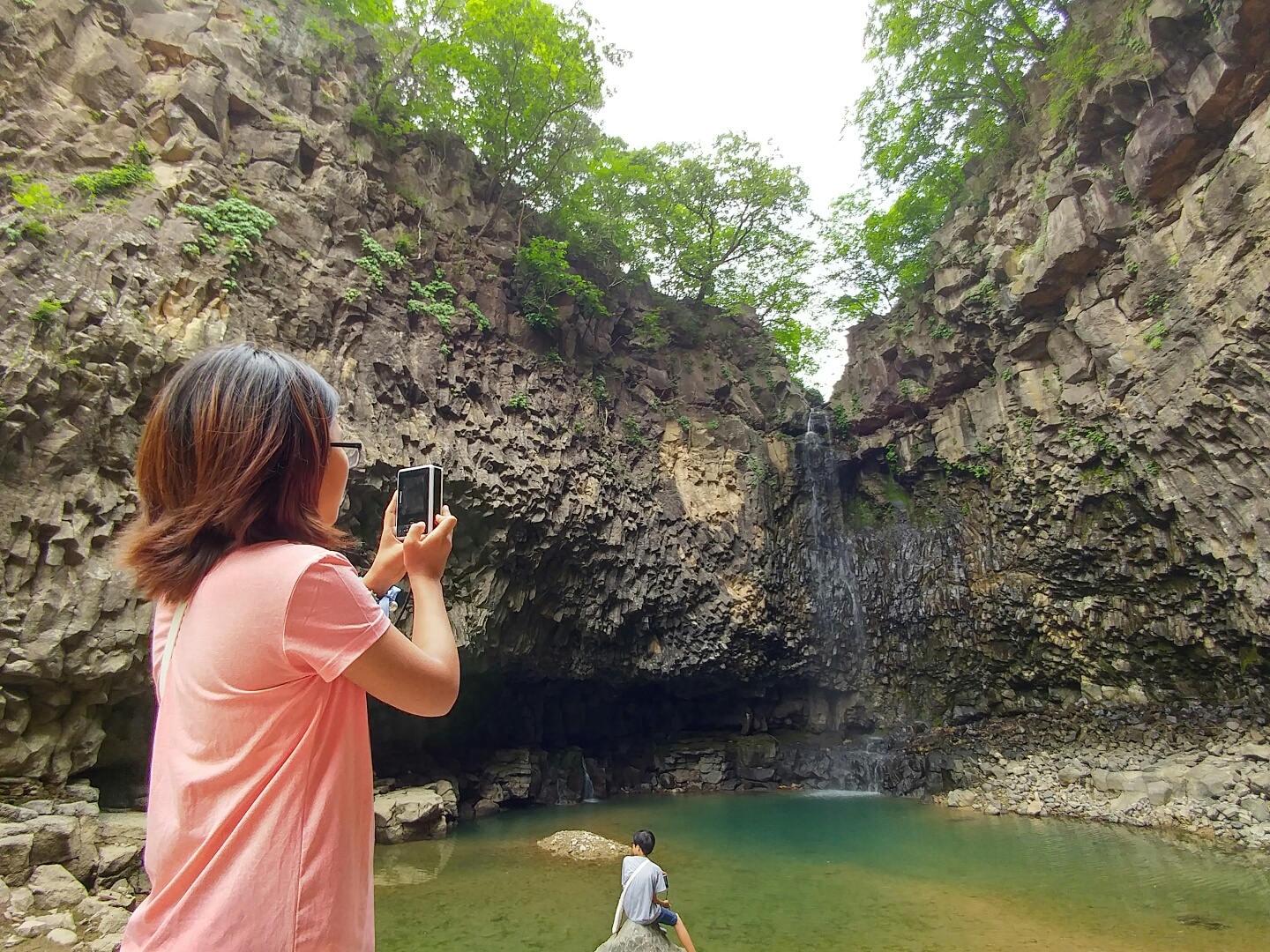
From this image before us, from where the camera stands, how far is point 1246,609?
11977mm

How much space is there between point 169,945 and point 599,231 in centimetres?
1897

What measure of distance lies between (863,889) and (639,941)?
4769 millimetres

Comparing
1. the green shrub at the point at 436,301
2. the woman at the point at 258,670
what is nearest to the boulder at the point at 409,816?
the green shrub at the point at 436,301

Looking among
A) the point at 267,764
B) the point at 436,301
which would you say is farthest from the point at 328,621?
the point at 436,301

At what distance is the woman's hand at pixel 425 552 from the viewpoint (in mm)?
1554

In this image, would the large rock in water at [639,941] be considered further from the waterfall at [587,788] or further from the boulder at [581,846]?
the waterfall at [587,788]

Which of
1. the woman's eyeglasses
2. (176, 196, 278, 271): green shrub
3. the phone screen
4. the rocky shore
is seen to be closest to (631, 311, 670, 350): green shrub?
(176, 196, 278, 271): green shrub

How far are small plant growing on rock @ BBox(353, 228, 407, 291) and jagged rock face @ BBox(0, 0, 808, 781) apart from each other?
0.57 ft

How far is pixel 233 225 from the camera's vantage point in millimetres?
11328

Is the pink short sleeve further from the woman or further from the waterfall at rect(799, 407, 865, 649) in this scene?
the waterfall at rect(799, 407, 865, 649)

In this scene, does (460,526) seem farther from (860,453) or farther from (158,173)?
(860,453)

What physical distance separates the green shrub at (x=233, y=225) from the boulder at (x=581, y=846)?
10.2m

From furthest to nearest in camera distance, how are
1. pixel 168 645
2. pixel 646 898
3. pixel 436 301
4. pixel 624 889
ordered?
pixel 436 301
pixel 624 889
pixel 646 898
pixel 168 645

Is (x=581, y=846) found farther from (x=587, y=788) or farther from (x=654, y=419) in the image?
(x=654, y=419)
